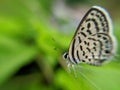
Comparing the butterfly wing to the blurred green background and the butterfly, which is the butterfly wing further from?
the blurred green background

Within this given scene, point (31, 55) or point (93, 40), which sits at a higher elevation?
point (93, 40)

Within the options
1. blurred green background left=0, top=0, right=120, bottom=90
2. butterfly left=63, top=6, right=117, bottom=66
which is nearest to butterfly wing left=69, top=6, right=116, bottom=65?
butterfly left=63, top=6, right=117, bottom=66

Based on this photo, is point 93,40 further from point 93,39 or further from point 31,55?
point 31,55

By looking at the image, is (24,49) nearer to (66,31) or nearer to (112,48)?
(66,31)

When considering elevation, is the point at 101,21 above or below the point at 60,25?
above

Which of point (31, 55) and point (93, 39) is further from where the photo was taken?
point (31, 55)

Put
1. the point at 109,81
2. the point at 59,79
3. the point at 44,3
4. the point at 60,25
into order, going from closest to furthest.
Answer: the point at 109,81
the point at 59,79
the point at 60,25
the point at 44,3

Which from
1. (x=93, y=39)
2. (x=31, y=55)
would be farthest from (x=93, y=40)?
(x=31, y=55)

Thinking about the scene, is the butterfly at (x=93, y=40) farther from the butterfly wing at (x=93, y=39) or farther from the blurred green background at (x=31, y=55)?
the blurred green background at (x=31, y=55)

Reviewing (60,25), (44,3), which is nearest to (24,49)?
(60,25)
